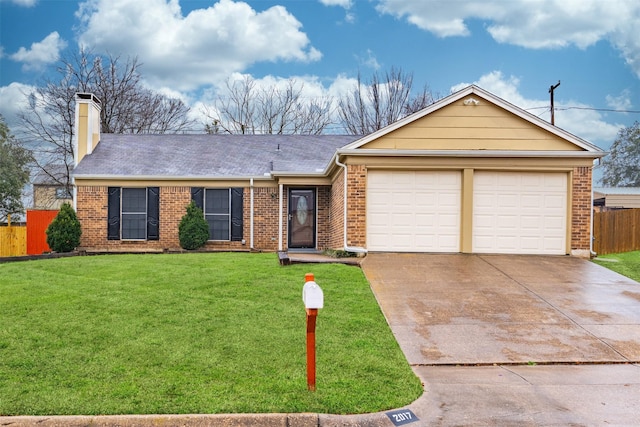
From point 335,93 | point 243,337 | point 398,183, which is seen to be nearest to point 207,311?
point 243,337

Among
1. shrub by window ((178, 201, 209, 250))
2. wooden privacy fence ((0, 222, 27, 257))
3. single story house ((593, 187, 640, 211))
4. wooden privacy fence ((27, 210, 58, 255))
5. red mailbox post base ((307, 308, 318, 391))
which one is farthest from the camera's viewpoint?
single story house ((593, 187, 640, 211))

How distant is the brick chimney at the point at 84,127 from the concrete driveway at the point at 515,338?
38.4 ft

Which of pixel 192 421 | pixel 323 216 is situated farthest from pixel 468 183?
pixel 192 421

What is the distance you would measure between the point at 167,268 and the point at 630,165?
45.4 m

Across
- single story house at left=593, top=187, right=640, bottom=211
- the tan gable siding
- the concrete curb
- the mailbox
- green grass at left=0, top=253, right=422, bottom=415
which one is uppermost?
the tan gable siding

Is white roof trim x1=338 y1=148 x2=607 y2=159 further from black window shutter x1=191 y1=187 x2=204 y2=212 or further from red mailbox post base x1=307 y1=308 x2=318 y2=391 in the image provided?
red mailbox post base x1=307 y1=308 x2=318 y2=391

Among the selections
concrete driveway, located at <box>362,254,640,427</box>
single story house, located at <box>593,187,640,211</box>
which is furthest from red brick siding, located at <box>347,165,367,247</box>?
single story house, located at <box>593,187,640,211</box>

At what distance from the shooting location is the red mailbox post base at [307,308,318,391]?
4363mm

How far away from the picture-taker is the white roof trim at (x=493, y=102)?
12.4 m

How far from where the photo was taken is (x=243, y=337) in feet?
19.4

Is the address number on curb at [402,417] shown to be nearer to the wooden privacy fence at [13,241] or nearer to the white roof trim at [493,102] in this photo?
the white roof trim at [493,102]

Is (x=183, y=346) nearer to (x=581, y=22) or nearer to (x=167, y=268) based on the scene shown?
(x=167, y=268)

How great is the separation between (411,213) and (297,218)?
4818 mm

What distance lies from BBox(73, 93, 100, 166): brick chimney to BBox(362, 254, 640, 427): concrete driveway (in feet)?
38.4
